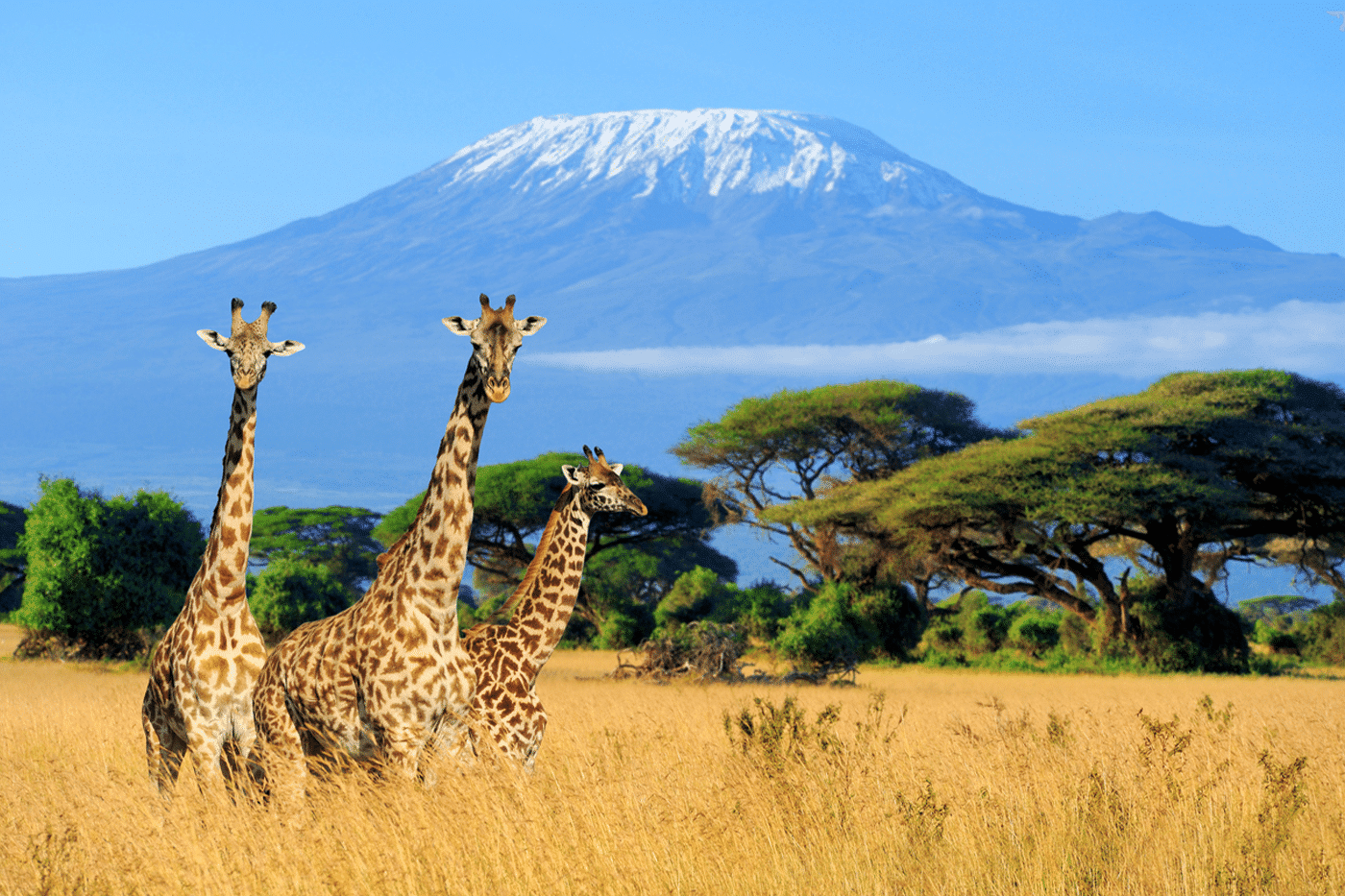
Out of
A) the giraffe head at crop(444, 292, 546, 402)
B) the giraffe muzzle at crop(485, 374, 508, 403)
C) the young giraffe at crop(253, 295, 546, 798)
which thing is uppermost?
the giraffe head at crop(444, 292, 546, 402)

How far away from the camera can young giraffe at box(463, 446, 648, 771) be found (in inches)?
307

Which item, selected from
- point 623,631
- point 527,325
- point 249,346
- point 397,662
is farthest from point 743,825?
point 623,631

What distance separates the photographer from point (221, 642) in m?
7.46

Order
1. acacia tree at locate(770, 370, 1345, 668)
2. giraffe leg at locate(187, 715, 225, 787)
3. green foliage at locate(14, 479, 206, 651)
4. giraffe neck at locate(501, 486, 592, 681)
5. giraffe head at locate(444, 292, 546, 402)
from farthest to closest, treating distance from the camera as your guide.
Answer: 1. acacia tree at locate(770, 370, 1345, 668)
2. green foliage at locate(14, 479, 206, 651)
3. giraffe neck at locate(501, 486, 592, 681)
4. giraffe leg at locate(187, 715, 225, 787)
5. giraffe head at locate(444, 292, 546, 402)

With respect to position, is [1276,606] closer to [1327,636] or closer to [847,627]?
[1327,636]

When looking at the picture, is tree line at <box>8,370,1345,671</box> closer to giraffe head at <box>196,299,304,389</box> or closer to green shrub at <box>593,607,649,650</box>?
green shrub at <box>593,607,649,650</box>

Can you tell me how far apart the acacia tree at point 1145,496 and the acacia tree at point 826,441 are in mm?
3902

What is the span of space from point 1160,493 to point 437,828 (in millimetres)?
27855

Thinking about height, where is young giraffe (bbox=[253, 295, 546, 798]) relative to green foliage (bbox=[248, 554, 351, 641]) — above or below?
above

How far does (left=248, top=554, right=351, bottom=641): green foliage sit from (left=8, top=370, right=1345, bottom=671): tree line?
0.06 metres

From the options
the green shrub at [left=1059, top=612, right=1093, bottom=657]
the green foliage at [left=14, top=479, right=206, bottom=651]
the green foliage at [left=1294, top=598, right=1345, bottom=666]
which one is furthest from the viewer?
the green foliage at [left=1294, top=598, right=1345, bottom=666]

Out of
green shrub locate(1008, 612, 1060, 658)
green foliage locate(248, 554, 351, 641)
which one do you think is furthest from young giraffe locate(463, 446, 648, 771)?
green shrub locate(1008, 612, 1060, 658)

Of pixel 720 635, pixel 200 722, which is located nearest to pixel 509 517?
pixel 720 635

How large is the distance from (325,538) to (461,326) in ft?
176
